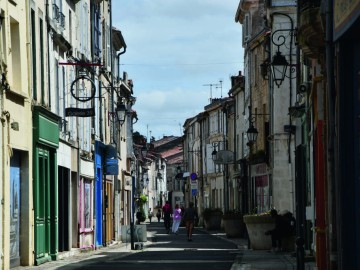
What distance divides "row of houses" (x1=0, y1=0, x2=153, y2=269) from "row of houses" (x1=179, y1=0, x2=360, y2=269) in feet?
19.5

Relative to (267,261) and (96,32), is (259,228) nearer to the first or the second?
(267,261)

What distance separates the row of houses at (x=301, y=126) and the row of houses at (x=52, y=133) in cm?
594

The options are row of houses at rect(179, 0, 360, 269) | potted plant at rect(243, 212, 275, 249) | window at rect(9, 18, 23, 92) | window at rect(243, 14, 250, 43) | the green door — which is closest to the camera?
row of houses at rect(179, 0, 360, 269)

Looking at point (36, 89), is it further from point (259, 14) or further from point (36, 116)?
point (259, 14)

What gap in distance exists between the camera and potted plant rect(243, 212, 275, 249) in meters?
35.9

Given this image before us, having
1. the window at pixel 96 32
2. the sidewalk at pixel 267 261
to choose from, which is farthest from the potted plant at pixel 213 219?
the sidewalk at pixel 267 261

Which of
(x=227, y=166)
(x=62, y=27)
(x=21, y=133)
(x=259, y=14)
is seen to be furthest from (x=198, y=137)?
(x=21, y=133)

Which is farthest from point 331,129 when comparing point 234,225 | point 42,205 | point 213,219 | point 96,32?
point 213,219

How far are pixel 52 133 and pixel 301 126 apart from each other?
788 centimetres

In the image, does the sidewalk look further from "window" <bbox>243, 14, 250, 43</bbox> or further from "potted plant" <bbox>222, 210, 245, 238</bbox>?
"window" <bbox>243, 14, 250, 43</bbox>

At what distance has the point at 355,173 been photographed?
14.8 metres

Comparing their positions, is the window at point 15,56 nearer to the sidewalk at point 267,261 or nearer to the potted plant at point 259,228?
the sidewalk at point 267,261

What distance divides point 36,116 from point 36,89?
41.1 inches

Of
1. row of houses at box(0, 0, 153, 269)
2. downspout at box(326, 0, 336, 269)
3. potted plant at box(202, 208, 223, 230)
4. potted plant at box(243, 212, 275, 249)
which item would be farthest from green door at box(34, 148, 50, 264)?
potted plant at box(202, 208, 223, 230)
